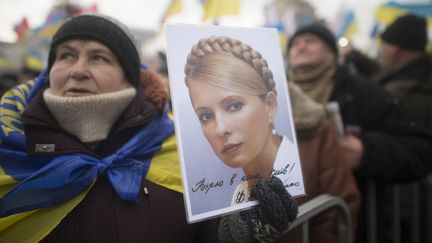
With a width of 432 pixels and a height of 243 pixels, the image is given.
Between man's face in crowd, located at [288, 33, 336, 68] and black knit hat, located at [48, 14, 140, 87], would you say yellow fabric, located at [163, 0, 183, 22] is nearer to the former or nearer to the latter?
man's face in crowd, located at [288, 33, 336, 68]

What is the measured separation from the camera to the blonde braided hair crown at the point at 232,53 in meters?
1.13

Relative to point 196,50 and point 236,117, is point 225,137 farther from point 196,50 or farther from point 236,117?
point 196,50

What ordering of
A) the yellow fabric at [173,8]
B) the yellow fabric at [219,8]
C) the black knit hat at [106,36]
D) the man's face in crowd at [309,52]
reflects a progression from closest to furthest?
the black knit hat at [106,36] < the man's face in crowd at [309,52] < the yellow fabric at [219,8] < the yellow fabric at [173,8]

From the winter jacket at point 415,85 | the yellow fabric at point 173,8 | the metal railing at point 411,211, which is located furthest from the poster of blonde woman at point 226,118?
the yellow fabric at point 173,8

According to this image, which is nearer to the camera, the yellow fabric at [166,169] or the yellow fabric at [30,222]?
the yellow fabric at [30,222]

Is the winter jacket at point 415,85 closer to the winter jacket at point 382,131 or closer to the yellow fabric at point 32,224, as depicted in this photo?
the winter jacket at point 382,131

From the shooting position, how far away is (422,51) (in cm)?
341

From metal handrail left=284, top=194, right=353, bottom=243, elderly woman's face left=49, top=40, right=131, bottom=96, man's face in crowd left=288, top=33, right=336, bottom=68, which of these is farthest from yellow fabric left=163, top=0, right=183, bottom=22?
metal handrail left=284, top=194, right=353, bottom=243

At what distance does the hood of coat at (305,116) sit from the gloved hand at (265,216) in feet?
2.45

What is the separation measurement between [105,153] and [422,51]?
3.22 metres

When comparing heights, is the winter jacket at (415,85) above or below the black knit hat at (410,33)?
below

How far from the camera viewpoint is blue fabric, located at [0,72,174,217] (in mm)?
1226

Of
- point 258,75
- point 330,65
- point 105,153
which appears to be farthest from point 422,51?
point 105,153

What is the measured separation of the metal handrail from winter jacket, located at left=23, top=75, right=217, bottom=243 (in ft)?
1.21
